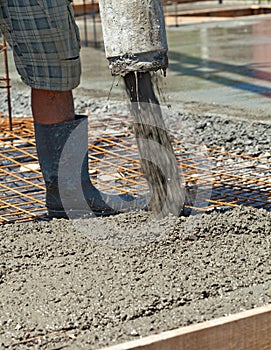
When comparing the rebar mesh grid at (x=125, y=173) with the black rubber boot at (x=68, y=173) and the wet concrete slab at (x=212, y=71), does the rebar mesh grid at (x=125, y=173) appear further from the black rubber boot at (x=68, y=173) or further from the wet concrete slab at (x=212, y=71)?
the wet concrete slab at (x=212, y=71)

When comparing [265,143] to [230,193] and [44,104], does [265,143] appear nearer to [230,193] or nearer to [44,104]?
[230,193]

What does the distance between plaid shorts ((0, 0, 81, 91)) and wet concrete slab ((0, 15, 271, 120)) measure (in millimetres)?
594

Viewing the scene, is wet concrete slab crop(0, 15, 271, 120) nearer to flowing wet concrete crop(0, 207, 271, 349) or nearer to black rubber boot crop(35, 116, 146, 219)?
black rubber boot crop(35, 116, 146, 219)

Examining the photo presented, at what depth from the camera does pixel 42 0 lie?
3.53 metres

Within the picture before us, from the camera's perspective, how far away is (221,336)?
2.30 m

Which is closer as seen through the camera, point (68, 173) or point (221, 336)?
point (221, 336)

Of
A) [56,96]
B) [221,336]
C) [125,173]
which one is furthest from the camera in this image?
[125,173]

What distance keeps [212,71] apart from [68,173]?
12.9ft

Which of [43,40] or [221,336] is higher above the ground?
[43,40]

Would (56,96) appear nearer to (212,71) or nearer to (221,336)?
(221,336)

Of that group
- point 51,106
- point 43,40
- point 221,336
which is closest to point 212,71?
point 51,106

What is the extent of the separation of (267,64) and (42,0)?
14.4 feet

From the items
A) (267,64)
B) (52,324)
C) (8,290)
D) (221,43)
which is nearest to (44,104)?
(8,290)

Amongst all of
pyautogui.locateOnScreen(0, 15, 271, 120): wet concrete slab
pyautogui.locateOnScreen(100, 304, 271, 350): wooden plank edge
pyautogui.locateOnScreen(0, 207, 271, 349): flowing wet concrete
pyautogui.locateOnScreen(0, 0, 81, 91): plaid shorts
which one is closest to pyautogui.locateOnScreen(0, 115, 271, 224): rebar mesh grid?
pyautogui.locateOnScreen(0, 207, 271, 349): flowing wet concrete
